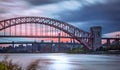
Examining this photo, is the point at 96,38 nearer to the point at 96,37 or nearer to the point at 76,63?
the point at 96,37

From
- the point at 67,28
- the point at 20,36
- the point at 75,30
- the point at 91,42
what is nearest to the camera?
the point at 20,36

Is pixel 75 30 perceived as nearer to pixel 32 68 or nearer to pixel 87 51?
pixel 87 51

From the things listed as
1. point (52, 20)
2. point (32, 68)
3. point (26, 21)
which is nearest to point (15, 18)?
point (26, 21)

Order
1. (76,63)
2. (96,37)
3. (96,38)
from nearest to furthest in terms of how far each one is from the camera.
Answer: (76,63), (96,38), (96,37)

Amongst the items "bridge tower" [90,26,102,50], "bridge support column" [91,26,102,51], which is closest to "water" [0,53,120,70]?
"bridge support column" [91,26,102,51]

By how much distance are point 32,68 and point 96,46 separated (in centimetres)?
11765

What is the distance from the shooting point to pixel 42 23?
349 feet

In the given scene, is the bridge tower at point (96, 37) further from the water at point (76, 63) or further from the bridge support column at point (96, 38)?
the water at point (76, 63)

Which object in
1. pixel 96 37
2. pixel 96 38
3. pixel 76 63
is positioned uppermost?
pixel 96 37

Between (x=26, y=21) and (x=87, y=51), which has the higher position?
(x=26, y=21)

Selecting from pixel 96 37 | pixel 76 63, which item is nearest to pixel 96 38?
pixel 96 37

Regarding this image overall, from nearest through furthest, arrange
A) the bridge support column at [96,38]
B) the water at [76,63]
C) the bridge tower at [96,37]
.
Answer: the water at [76,63] < the bridge support column at [96,38] < the bridge tower at [96,37]

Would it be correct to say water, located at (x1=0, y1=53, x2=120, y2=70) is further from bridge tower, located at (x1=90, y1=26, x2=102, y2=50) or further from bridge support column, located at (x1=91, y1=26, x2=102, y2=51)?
bridge tower, located at (x1=90, y1=26, x2=102, y2=50)

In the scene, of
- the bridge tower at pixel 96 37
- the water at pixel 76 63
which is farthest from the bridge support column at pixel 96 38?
the water at pixel 76 63
